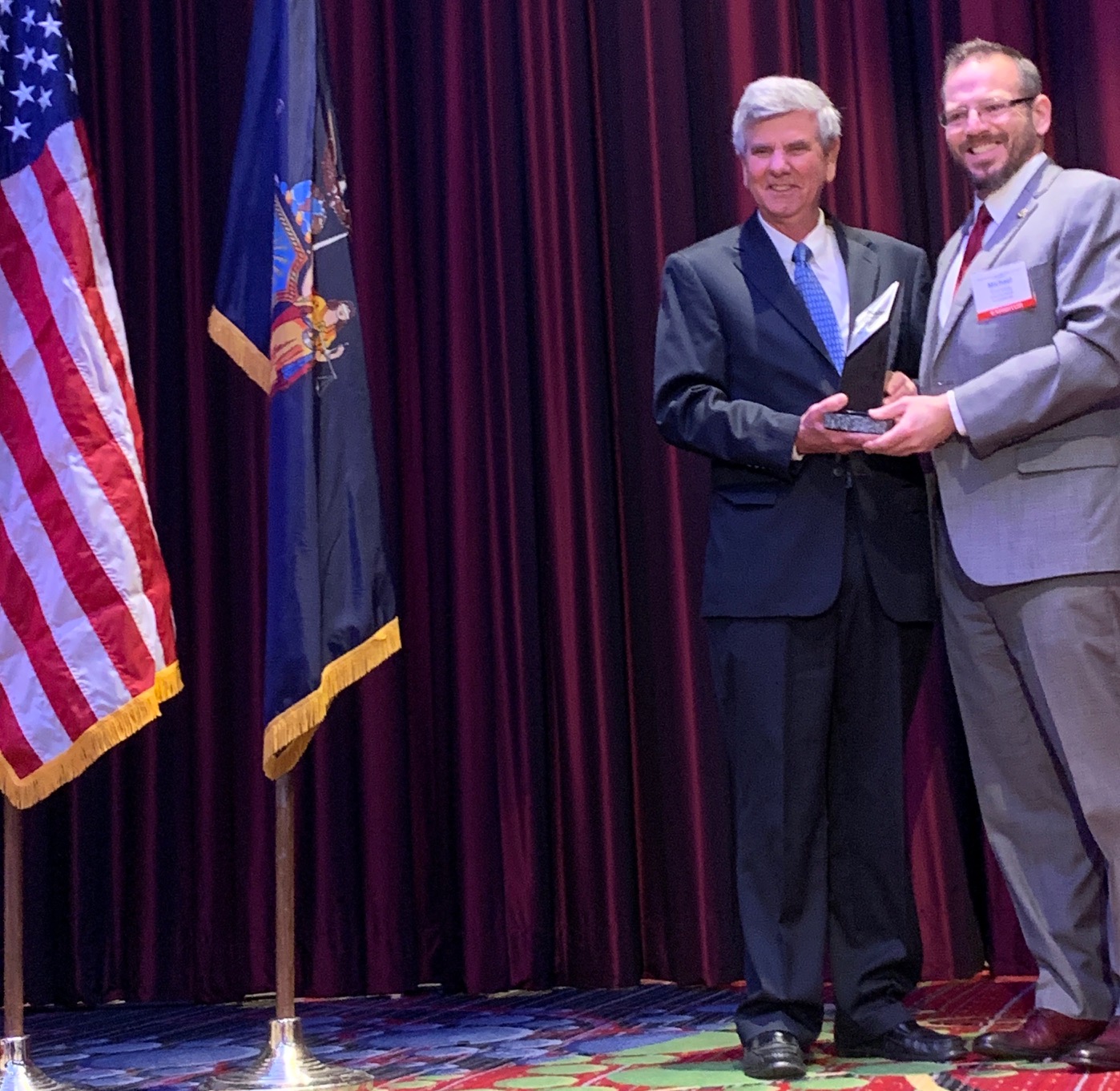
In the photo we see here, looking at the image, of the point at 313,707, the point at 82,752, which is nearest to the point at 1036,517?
the point at 313,707

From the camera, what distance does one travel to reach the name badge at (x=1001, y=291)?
2.94 metres

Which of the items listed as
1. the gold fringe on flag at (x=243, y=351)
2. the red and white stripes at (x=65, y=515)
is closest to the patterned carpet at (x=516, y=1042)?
the red and white stripes at (x=65, y=515)

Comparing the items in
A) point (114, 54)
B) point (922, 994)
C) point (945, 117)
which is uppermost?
point (114, 54)

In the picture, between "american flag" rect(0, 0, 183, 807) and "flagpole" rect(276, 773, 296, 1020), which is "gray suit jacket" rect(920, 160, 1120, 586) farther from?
"american flag" rect(0, 0, 183, 807)

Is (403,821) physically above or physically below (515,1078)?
above

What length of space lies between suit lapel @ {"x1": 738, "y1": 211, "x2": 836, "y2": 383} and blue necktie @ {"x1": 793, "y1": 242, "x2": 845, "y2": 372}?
0.07 feet

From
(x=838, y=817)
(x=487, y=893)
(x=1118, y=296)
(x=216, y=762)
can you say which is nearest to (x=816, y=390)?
(x=1118, y=296)

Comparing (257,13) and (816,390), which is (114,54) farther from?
(816,390)

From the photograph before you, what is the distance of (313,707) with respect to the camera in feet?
10.2

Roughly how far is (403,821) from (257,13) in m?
2.19

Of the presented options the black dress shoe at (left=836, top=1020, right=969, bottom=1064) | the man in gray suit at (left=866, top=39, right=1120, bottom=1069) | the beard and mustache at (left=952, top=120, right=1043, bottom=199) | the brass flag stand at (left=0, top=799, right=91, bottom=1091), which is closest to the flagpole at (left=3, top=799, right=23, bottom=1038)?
the brass flag stand at (left=0, top=799, right=91, bottom=1091)

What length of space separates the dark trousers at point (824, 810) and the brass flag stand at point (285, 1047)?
2.64ft

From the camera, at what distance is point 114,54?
462 centimetres

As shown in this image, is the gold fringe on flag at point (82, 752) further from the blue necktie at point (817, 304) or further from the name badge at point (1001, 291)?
the name badge at point (1001, 291)
